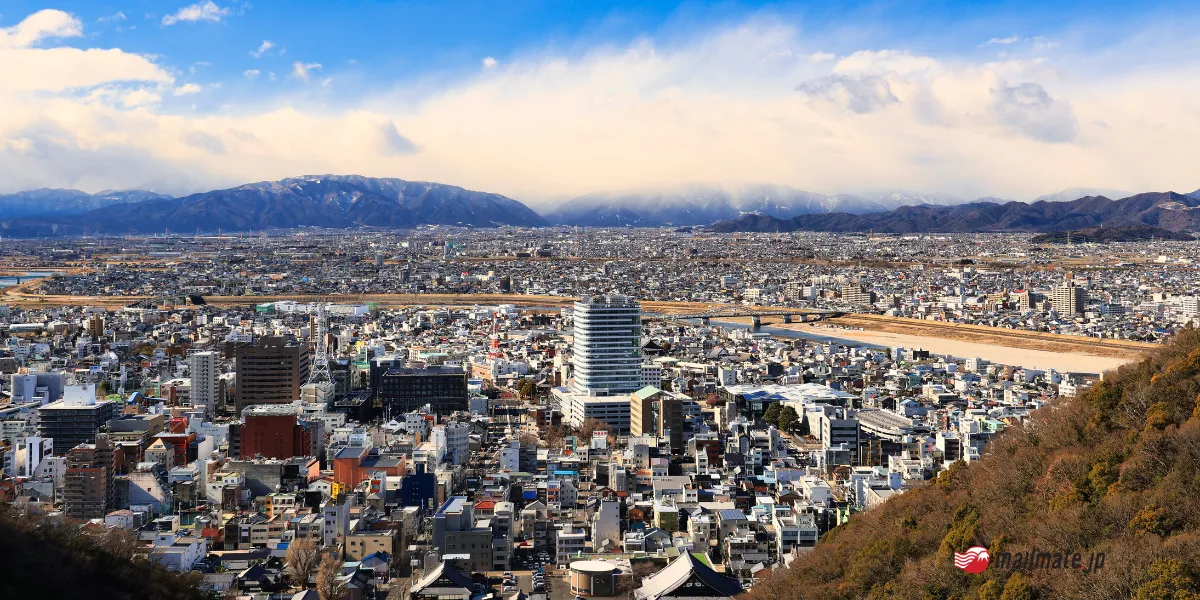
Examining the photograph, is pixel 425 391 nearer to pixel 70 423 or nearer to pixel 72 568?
pixel 70 423

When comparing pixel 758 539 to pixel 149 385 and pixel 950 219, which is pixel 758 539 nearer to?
pixel 149 385

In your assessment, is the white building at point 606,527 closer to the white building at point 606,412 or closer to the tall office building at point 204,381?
the white building at point 606,412

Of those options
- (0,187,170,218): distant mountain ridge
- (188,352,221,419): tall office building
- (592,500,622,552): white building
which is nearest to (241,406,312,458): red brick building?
(188,352,221,419): tall office building

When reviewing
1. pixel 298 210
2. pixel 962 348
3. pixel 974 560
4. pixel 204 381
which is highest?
pixel 298 210

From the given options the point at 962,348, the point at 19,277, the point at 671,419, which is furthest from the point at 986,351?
the point at 19,277

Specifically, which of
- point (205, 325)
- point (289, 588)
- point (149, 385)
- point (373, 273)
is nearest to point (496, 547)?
point (289, 588)

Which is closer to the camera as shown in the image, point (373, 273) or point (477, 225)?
point (373, 273)
